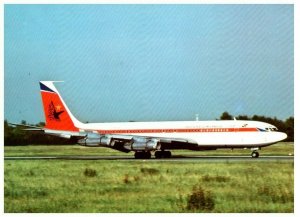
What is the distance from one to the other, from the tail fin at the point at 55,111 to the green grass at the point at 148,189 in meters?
21.3

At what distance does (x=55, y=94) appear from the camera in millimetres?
54406

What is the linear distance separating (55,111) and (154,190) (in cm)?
3178

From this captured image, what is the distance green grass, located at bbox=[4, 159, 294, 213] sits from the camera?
2002cm

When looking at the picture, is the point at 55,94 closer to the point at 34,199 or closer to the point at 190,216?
the point at 34,199

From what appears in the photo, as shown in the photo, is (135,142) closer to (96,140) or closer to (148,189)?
(96,140)

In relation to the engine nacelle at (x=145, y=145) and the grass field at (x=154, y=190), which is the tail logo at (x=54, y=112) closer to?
the engine nacelle at (x=145, y=145)

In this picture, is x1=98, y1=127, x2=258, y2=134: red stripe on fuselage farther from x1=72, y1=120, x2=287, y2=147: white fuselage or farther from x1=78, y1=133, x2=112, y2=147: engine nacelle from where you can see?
x1=78, y1=133, x2=112, y2=147: engine nacelle

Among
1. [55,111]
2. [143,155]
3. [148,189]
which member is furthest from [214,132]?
[148,189]

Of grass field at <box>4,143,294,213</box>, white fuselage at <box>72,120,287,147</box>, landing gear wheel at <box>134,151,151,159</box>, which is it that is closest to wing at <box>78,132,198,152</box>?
white fuselage at <box>72,120,287,147</box>

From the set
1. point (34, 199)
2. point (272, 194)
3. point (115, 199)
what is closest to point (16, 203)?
point (34, 199)

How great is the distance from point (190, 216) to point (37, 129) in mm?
34042

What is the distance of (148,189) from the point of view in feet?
77.6

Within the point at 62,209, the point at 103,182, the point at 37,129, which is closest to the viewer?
the point at 62,209

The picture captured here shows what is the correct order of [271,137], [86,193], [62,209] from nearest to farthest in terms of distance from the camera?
[62,209], [86,193], [271,137]
